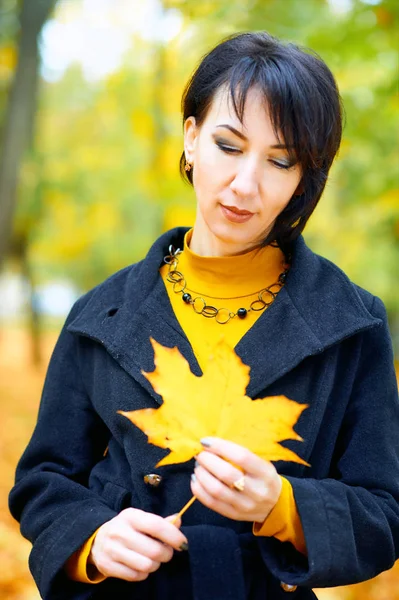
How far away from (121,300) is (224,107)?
594 millimetres

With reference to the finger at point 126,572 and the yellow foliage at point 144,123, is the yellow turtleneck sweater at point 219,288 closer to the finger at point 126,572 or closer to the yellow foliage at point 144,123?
the finger at point 126,572

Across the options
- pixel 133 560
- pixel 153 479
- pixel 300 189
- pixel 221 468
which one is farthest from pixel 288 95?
pixel 133 560

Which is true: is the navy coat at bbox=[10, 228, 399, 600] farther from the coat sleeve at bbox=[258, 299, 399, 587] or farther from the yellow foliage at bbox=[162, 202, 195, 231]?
the yellow foliage at bbox=[162, 202, 195, 231]

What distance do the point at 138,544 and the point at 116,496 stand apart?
27 centimetres

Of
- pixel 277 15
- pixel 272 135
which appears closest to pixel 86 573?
pixel 272 135

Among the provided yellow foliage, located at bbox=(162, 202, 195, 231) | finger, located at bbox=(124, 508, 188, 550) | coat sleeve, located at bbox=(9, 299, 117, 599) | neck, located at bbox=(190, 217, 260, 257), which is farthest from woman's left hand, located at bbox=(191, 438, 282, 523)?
yellow foliage, located at bbox=(162, 202, 195, 231)

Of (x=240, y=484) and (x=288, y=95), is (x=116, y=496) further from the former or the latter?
(x=288, y=95)

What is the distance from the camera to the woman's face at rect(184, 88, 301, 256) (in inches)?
60.3

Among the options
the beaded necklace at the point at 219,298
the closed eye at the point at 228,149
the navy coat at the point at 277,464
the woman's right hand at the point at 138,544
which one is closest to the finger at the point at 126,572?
the woman's right hand at the point at 138,544

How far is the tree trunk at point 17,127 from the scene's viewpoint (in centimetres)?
707

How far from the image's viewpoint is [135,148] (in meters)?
12.6

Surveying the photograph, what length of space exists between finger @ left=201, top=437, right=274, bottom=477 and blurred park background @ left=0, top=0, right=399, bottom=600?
1062 millimetres

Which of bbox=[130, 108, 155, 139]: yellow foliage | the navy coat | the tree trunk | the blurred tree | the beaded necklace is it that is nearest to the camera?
the navy coat

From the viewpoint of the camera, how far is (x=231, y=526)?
62.1 inches
